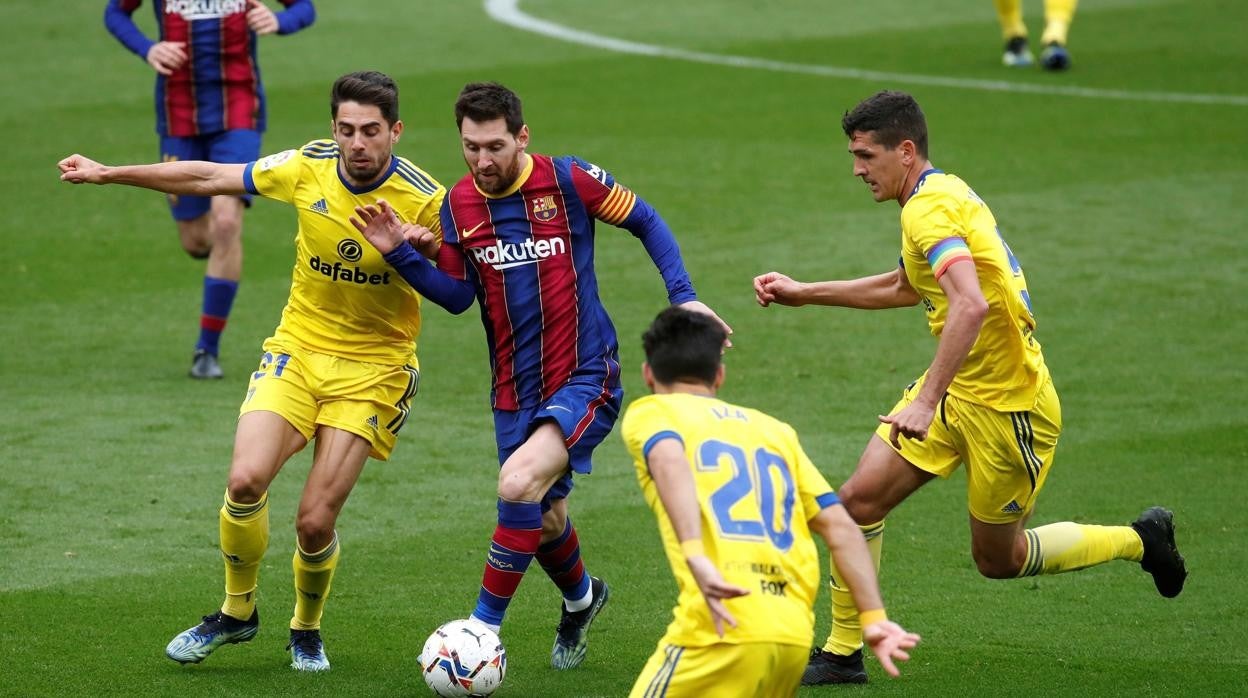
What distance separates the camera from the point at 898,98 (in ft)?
20.2

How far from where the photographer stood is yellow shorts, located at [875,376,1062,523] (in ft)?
20.9

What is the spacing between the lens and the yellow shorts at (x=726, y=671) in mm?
4578

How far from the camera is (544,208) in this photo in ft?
21.5

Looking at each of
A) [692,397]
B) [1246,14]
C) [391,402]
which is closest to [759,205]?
[391,402]

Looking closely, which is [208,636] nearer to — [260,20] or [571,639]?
[571,639]

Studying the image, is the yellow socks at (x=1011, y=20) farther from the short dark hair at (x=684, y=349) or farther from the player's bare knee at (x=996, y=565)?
the short dark hair at (x=684, y=349)

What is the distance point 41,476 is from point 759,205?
8074 mm

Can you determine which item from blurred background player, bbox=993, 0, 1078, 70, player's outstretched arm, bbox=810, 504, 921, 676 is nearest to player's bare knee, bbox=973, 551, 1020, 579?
player's outstretched arm, bbox=810, 504, 921, 676

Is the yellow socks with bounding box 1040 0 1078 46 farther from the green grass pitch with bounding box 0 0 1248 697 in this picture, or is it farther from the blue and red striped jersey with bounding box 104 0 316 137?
the blue and red striped jersey with bounding box 104 0 316 137

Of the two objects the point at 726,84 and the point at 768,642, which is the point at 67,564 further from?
the point at 726,84

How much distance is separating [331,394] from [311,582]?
74 cm

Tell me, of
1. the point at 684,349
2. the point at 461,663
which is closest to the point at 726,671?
the point at 684,349

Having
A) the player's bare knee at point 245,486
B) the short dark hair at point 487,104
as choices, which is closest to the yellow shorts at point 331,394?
the player's bare knee at point 245,486

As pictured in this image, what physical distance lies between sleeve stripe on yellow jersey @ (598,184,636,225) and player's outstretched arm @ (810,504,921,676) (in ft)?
7.12
